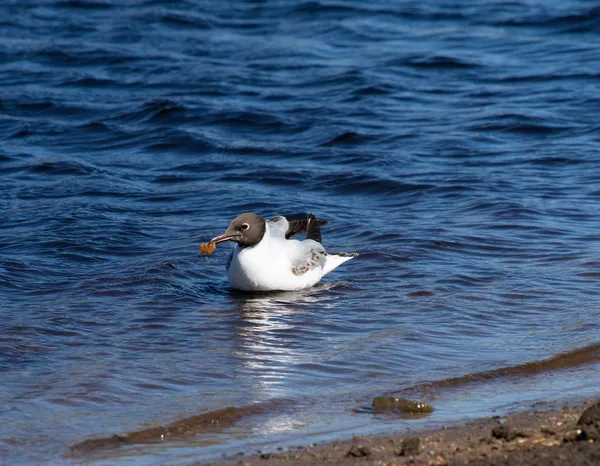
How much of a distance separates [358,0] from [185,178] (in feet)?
41.3

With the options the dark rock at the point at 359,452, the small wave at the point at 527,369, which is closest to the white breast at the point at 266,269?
the small wave at the point at 527,369

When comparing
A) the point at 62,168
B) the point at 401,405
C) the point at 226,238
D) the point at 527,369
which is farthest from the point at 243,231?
the point at 62,168

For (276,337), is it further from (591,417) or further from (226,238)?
(591,417)

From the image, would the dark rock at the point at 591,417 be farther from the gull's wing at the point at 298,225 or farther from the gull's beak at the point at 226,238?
the gull's wing at the point at 298,225

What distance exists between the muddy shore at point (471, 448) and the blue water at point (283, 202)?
14.7 inches

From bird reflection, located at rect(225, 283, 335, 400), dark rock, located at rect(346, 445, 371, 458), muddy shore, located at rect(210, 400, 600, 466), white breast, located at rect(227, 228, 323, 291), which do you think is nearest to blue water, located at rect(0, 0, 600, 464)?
bird reflection, located at rect(225, 283, 335, 400)

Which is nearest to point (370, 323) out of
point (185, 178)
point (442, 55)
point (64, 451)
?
point (64, 451)

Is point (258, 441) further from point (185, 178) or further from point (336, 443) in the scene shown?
point (185, 178)

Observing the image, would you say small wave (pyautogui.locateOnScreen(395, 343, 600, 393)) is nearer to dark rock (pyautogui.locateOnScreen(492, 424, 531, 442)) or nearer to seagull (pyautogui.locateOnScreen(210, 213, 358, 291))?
dark rock (pyautogui.locateOnScreen(492, 424, 531, 442))

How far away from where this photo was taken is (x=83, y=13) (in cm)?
2238

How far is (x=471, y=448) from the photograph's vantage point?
17.2 feet

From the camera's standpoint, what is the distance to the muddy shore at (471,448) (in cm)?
487

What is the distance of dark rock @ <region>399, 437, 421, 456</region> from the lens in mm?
5164

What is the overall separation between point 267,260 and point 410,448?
13.2 ft
